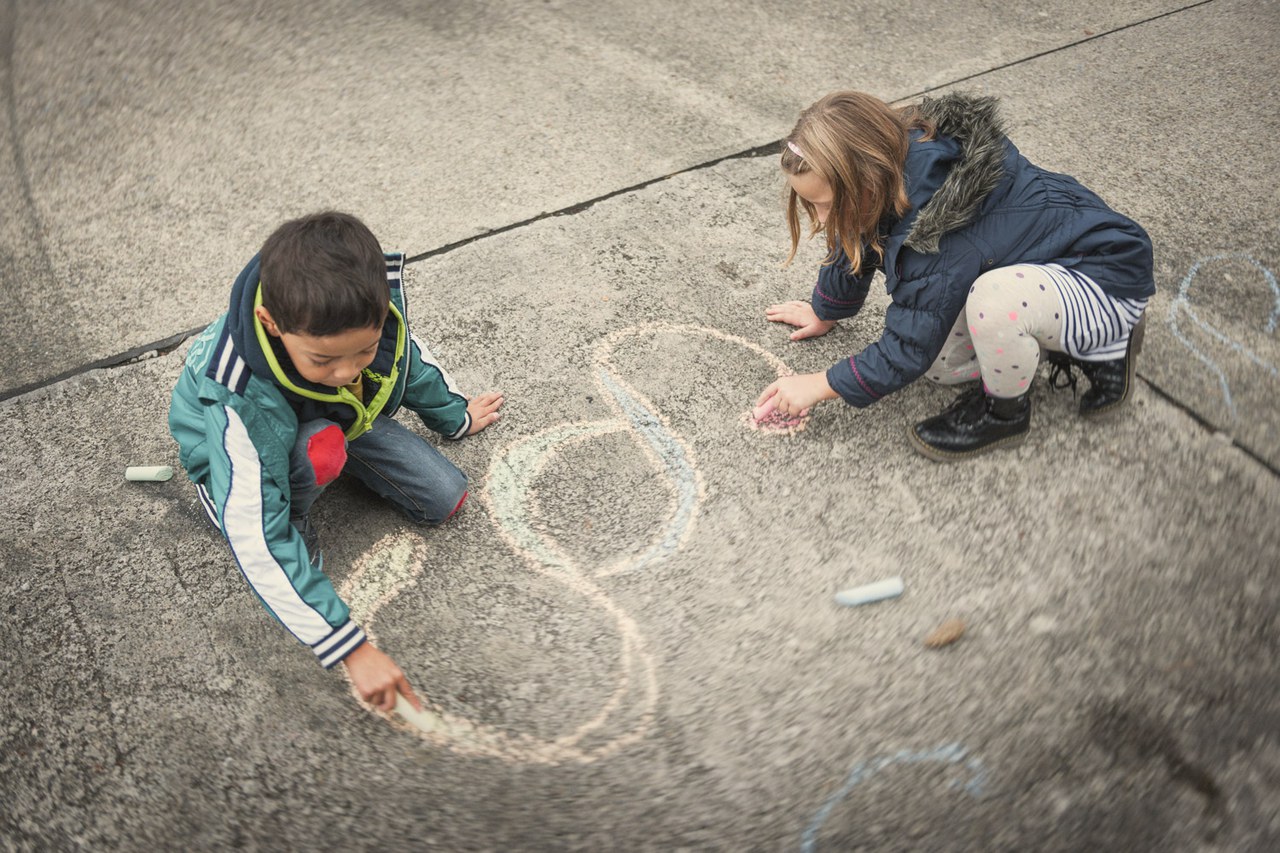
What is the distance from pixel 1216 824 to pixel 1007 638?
51cm

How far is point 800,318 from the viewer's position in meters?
2.94

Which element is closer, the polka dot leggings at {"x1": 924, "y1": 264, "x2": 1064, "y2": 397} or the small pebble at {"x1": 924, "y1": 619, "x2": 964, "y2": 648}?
the small pebble at {"x1": 924, "y1": 619, "x2": 964, "y2": 648}

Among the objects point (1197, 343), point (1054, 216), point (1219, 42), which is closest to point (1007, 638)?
point (1054, 216)

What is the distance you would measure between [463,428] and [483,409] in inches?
4.1

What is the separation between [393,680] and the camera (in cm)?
197

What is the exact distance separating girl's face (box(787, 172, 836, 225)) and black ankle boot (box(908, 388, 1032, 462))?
0.66m

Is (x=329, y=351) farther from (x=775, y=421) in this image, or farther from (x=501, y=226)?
(x=501, y=226)

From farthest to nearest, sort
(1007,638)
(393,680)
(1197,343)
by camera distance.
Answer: (1197,343)
(1007,638)
(393,680)

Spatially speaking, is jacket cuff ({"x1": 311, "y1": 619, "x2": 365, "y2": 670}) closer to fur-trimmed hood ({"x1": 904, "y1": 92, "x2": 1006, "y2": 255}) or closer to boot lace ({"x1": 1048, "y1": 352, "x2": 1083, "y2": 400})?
fur-trimmed hood ({"x1": 904, "y1": 92, "x2": 1006, "y2": 255})

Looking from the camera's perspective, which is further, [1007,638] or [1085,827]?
[1007,638]

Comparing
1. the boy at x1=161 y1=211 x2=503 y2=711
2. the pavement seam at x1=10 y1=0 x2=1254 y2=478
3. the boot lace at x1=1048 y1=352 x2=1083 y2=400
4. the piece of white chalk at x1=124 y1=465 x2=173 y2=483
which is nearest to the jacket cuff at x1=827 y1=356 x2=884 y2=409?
the boot lace at x1=1048 y1=352 x2=1083 y2=400

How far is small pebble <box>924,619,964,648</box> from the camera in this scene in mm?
2125

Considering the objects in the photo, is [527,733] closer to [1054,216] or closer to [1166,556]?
[1166,556]

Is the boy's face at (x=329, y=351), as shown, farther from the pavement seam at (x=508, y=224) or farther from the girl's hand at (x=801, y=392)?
the pavement seam at (x=508, y=224)
